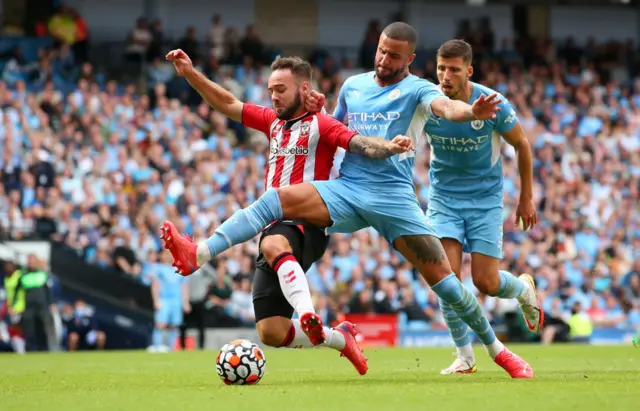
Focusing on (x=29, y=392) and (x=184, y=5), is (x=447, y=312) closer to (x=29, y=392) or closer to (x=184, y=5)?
(x=29, y=392)

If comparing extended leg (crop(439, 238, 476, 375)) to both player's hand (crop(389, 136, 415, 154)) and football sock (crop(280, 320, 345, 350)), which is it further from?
player's hand (crop(389, 136, 415, 154))

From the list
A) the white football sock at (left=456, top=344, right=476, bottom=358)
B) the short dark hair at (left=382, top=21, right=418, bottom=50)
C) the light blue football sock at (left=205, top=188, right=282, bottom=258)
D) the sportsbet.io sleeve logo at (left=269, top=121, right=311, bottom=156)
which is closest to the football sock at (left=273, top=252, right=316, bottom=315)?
the light blue football sock at (left=205, top=188, right=282, bottom=258)

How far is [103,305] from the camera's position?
19281 millimetres

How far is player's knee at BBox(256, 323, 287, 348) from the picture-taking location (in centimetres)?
866

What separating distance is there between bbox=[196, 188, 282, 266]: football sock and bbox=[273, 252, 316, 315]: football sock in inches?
10.8

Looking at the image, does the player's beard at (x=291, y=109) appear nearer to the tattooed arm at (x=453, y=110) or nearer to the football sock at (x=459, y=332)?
the tattooed arm at (x=453, y=110)

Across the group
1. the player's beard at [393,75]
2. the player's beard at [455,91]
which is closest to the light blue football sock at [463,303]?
the player's beard at [393,75]

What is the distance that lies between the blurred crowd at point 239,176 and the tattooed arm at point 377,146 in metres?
11.3

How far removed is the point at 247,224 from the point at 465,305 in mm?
1962

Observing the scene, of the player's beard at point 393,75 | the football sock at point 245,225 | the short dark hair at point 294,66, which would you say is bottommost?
the football sock at point 245,225

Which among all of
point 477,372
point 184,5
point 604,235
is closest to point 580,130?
point 604,235

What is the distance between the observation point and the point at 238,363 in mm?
8211

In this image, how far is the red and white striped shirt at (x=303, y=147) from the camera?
8.52m

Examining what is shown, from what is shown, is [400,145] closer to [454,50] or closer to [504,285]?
[454,50]
